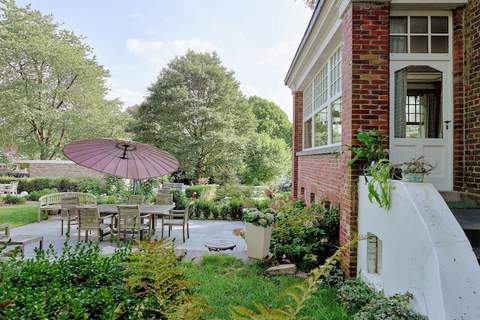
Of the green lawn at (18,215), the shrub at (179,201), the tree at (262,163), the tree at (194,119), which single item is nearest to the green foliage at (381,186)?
the shrub at (179,201)

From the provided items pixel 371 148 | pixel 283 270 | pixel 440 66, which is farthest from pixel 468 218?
pixel 283 270

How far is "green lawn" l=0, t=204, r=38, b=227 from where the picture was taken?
11.0 m

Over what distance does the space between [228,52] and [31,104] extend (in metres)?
13.8

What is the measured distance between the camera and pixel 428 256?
9.21 feet

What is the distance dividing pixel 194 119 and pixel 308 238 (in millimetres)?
17374

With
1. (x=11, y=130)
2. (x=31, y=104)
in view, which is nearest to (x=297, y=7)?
(x=31, y=104)

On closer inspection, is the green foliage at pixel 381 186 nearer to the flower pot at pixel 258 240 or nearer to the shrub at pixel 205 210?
the flower pot at pixel 258 240

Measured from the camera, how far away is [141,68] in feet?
92.8

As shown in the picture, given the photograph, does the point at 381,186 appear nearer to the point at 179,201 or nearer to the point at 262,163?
the point at 179,201

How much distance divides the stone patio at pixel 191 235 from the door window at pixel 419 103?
148 inches

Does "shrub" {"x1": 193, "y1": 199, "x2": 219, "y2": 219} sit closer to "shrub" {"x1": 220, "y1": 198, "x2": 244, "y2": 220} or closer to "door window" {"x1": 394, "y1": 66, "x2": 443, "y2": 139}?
"shrub" {"x1": 220, "y1": 198, "x2": 244, "y2": 220}

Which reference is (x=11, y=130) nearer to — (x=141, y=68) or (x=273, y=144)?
(x=141, y=68)

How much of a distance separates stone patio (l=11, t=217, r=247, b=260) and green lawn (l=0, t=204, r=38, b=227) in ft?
1.50

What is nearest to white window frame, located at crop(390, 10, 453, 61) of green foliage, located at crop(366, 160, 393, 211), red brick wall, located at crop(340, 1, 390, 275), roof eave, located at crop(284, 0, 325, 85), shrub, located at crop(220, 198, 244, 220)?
red brick wall, located at crop(340, 1, 390, 275)
